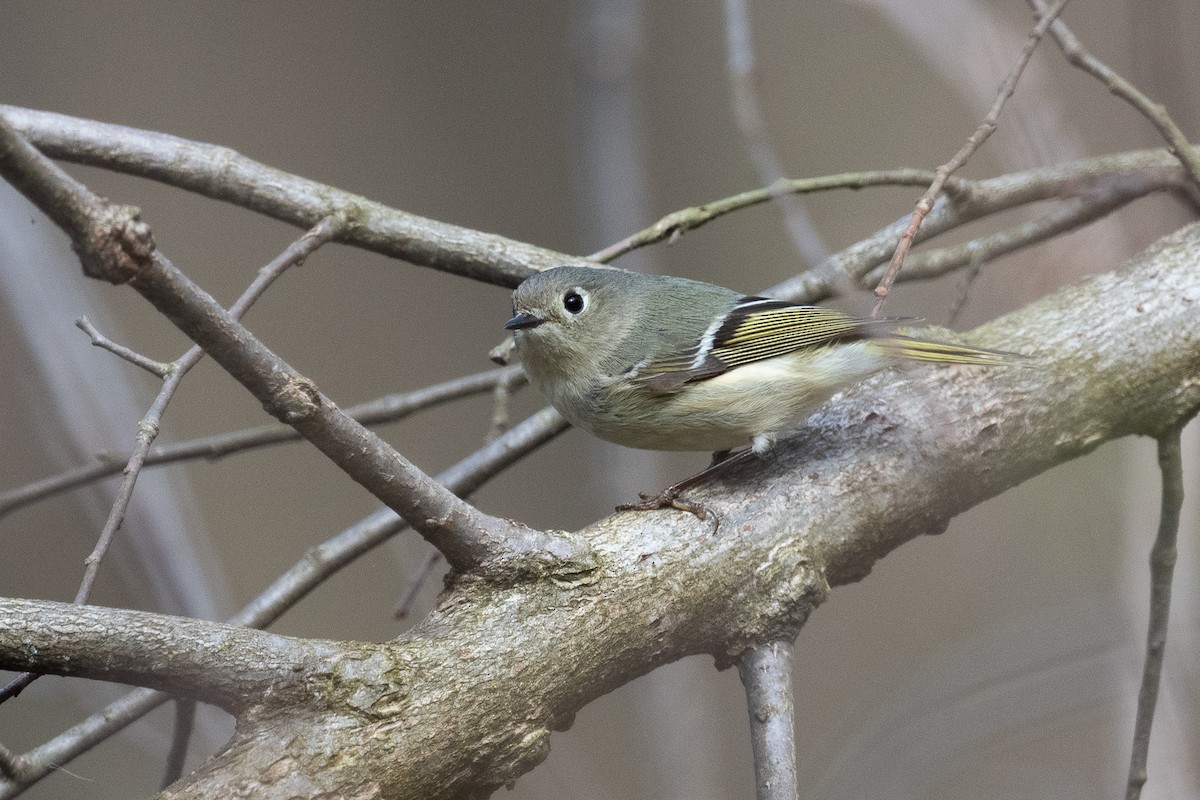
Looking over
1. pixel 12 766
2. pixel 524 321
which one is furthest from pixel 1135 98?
pixel 12 766

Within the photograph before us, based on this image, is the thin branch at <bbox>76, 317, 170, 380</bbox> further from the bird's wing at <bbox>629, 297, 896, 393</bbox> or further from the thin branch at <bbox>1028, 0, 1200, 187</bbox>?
the thin branch at <bbox>1028, 0, 1200, 187</bbox>

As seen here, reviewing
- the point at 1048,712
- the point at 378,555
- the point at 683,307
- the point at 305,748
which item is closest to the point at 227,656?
the point at 305,748

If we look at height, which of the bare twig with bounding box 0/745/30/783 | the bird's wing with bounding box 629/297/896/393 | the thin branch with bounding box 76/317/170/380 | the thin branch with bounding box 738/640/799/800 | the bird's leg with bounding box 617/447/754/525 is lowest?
the thin branch with bounding box 738/640/799/800

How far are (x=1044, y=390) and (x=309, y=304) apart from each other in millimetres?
3042

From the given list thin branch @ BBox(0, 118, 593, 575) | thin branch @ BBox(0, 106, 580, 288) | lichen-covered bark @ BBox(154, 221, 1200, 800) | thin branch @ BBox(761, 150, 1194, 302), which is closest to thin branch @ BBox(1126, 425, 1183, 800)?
lichen-covered bark @ BBox(154, 221, 1200, 800)

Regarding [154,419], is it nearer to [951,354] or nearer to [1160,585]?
[951,354]

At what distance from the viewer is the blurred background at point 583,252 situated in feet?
7.63

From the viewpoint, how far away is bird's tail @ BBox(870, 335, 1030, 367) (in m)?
1.96

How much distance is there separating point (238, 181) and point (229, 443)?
56cm

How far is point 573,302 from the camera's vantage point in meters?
2.30

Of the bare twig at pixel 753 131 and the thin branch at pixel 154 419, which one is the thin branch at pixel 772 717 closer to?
the bare twig at pixel 753 131

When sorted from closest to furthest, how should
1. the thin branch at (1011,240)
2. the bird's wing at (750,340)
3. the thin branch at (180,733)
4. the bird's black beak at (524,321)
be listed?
the thin branch at (180,733)
the bird's wing at (750,340)
the bird's black beak at (524,321)
the thin branch at (1011,240)

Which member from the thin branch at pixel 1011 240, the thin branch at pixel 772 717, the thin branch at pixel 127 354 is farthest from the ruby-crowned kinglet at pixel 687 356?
the thin branch at pixel 127 354

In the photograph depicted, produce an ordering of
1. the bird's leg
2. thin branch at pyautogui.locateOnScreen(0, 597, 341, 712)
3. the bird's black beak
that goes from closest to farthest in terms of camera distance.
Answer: thin branch at pyautogui.locateOnScreen(0, 597, 341, 712) → the bird's leg → the bird's black beak
